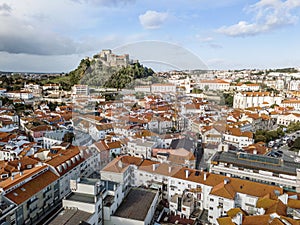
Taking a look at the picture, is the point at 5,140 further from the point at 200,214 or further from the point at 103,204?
the point at 200,214

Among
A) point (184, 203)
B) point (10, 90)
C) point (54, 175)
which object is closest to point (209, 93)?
point (184, 203)

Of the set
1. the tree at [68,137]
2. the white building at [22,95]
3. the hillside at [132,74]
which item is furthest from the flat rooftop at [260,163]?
the white building at [22,95]

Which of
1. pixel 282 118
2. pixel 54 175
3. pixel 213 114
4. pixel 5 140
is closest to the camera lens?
pixel 54 175

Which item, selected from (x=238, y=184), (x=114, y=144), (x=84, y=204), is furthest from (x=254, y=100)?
(x=84, y=204)

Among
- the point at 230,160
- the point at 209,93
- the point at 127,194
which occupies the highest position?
the point at 209,93

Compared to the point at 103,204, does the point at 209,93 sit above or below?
above

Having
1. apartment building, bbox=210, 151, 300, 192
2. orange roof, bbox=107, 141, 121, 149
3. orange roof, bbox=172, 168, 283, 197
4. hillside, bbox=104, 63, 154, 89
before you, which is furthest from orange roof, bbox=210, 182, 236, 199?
orange roof, bbox=107, 141, 121, 149
